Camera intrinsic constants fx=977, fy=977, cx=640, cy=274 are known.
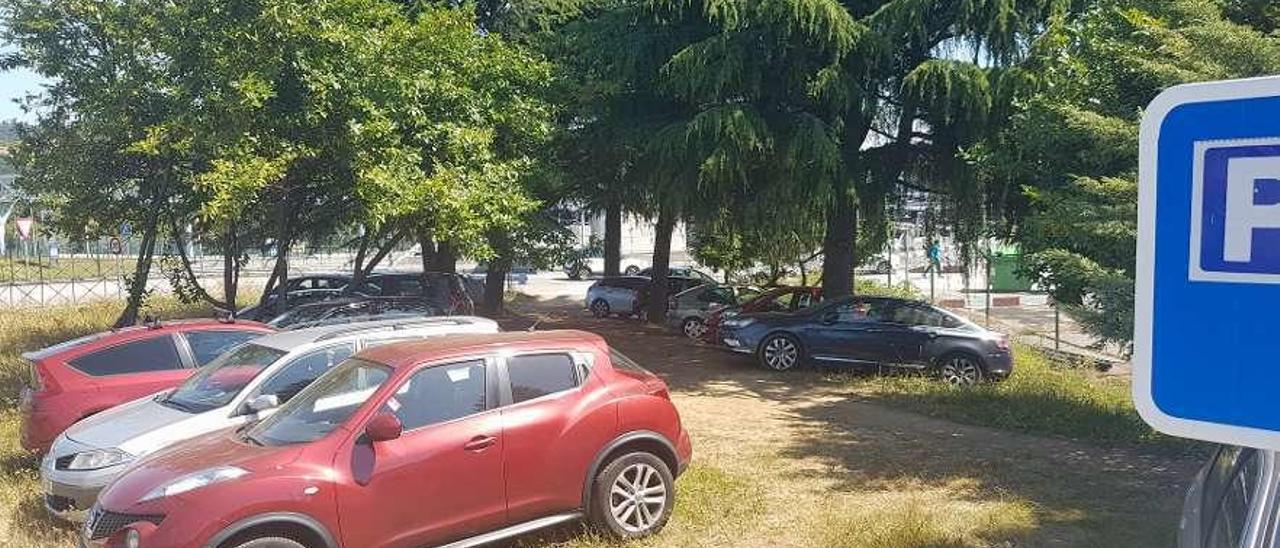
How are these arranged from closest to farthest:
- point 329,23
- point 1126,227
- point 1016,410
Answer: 1. point 1126,227
2. point 1016,410
3. point 329,23

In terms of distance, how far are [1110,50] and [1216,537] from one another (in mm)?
8559

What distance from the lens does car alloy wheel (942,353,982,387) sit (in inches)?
566

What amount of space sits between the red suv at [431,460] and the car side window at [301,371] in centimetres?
142

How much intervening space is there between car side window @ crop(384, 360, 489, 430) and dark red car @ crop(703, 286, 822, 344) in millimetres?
11617

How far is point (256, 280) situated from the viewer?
40.6 metres

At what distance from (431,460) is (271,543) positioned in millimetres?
993

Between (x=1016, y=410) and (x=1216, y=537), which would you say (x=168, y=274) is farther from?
(x=1216, y=537)

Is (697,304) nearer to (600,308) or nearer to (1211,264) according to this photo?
(600,308)

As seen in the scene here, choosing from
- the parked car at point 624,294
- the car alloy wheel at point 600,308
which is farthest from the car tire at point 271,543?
the car alloy wheel at point 600,308

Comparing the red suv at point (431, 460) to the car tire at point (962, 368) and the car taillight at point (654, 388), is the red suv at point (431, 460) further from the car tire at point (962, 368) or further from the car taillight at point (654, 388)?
the car tire at point (962, 368)

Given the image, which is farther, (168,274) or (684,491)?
(168,274)

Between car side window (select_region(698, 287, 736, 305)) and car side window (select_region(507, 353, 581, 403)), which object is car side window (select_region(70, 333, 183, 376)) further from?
car side window (select_region(698, 287, 736, 305))

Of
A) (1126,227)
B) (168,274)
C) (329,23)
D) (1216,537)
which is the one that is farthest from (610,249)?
(1216,537)

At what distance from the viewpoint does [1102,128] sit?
8.35 metres
